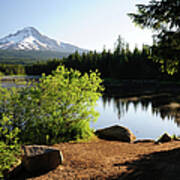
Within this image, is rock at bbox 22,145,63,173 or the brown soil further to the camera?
rock at bbox 22,145,63,173

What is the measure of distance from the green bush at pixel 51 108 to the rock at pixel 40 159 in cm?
252

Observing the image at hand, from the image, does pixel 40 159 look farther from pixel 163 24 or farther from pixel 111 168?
pixel 163 24

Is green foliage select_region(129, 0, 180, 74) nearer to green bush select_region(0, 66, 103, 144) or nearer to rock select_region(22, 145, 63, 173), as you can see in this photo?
green bush select_region(0, 66, 103, 144)

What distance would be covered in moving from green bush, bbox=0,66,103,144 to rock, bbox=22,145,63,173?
8.27ft

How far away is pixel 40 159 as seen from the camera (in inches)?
256

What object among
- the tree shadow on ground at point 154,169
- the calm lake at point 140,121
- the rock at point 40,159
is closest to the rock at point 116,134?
the calm lake at point 140,121

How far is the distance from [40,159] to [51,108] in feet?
12.7

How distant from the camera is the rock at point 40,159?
6465mm

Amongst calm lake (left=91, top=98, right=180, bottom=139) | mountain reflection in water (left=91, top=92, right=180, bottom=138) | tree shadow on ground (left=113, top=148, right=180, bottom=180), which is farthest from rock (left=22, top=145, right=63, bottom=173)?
mountain reflection in water (left=91, top=92, right=180, bottom=138)

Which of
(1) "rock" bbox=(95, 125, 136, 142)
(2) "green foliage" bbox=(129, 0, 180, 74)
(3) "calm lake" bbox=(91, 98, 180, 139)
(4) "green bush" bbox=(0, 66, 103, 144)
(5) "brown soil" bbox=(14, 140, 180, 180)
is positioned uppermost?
(2) "green foliage" bbox=(129, 0, 180, 74)

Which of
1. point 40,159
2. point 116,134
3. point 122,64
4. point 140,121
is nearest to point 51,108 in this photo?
point 40,159

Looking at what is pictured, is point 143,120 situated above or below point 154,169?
below

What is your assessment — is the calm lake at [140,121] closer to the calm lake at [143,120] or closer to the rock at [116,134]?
the calm lake at [143,120]

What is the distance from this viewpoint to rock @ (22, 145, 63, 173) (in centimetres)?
646
